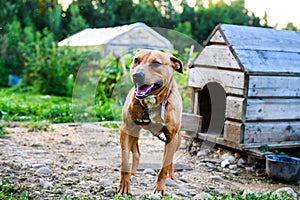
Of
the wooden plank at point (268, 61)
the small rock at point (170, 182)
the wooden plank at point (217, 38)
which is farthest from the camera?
the wooden plank at point (217, 38)

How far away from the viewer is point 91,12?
46.8ft

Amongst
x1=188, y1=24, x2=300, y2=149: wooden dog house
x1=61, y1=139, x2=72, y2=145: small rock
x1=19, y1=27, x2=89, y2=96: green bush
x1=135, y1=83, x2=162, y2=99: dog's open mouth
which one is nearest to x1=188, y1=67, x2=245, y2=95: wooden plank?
x1=188, y1=24, x2=300, y2=149: wooden dog house

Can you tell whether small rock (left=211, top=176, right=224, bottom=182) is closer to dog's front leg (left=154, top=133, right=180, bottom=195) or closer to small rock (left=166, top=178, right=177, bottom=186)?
small rock (left=166, top=178, right=177, bottom=186)

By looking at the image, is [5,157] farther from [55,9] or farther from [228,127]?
[55,9]

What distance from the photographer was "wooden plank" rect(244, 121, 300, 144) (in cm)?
624

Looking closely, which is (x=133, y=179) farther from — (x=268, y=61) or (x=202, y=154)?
(x=268, y=61)

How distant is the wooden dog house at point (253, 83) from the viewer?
243 inches

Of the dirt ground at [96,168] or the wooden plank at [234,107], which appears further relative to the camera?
the wooden plank at [234,107]

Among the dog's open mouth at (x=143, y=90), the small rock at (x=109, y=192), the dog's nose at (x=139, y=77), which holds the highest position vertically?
the dog's nose at (x=139, y=77)

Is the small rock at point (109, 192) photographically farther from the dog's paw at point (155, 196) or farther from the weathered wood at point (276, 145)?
the weathered wood at point (276, 145)

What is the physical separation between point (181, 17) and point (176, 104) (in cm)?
1323

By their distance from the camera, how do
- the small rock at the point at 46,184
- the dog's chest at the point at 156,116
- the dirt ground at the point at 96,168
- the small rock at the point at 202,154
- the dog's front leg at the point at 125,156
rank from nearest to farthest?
the dog's chest at the point at 156,116 < the dog's front leg at the point at 125,156 < the small rock at the point at 46,184 < the dirt ground at the point at 96,168 < the small rock at the point at 202,154

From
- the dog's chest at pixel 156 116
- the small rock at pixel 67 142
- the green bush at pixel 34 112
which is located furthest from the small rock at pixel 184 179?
the green bush at pixel 34 112

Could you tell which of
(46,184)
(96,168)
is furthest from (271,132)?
(46,184)
